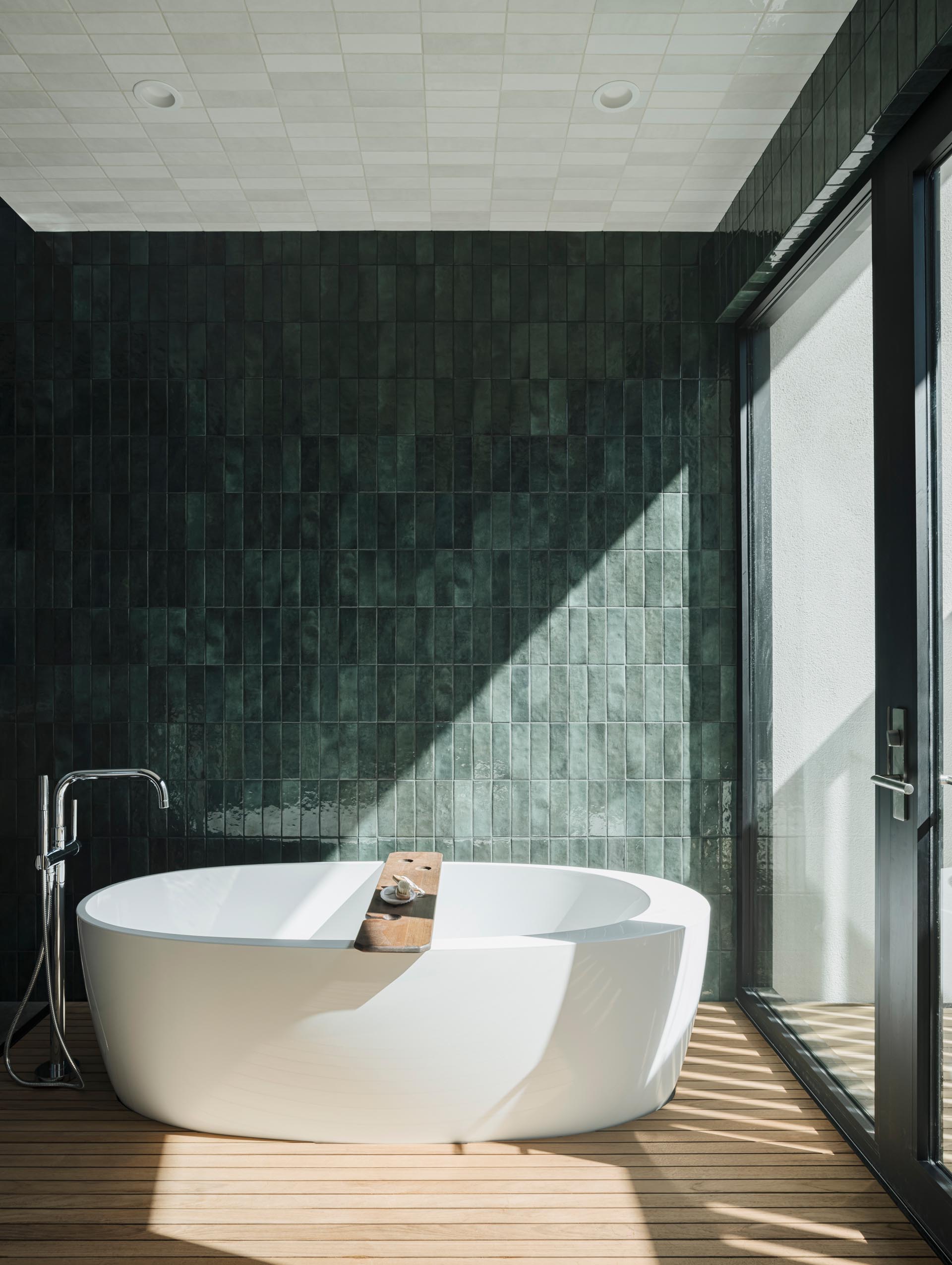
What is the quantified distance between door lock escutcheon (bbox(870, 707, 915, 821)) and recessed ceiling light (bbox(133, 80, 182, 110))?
7.96 ft

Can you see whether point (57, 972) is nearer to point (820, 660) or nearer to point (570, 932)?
point (570, 932)

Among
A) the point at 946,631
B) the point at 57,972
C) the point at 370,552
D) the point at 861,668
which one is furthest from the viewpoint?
the point at 370,552

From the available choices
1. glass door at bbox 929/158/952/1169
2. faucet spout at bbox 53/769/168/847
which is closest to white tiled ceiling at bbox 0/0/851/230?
glass door at bbox 929/158/952/1169

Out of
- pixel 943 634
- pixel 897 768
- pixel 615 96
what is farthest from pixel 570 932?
pixel 615 96

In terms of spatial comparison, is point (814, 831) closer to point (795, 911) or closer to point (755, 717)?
point (795, 911)

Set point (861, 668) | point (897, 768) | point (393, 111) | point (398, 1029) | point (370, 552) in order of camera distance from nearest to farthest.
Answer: point (897, 768) < point (398, 1029) < point (861, 668) < point (393, 111) < point (370, 552)

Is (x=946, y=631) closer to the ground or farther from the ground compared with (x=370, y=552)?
closer to the ground

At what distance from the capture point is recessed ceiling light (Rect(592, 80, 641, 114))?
2.46m

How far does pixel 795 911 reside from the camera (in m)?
2.81

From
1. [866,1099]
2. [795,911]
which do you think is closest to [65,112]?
[795,911]

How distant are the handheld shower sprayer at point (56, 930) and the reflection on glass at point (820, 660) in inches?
74.3

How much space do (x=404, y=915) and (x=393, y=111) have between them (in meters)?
2.19

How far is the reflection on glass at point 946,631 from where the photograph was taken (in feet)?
6.30

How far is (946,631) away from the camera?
1964 millimetres
